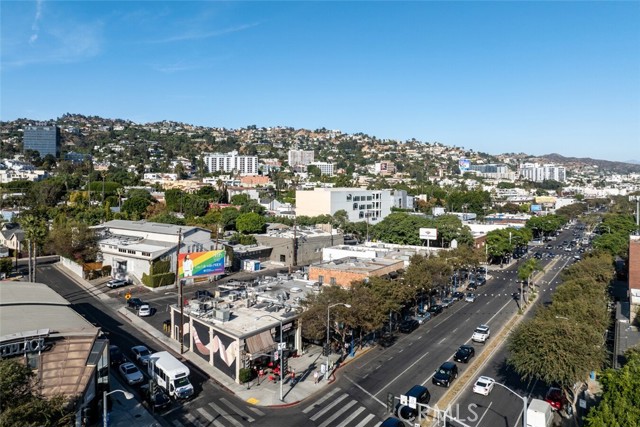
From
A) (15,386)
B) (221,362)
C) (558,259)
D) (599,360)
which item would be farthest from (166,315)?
(558,259)

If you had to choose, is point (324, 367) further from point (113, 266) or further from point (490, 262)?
point (490, 262)

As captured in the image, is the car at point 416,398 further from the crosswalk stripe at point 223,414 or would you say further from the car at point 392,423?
the crosswalk stripe at point 223,414

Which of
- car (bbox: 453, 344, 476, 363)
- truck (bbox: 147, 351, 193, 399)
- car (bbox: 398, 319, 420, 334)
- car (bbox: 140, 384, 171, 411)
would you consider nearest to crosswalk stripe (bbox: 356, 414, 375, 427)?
truck (bbox: 147, 351, 193, 399)

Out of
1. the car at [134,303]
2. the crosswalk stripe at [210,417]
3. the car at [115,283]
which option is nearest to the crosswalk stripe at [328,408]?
the crosswalk stripe at [210,417]

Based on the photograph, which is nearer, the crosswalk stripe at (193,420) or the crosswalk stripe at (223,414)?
the crosswalk stripe at (193,420)

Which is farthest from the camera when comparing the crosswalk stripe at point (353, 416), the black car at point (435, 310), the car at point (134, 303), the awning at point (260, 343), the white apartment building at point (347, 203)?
the white apartment building at point (347, 203)

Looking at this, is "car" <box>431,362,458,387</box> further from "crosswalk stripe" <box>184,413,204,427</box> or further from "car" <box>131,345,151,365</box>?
"car" <box>131,345,151,365</box>

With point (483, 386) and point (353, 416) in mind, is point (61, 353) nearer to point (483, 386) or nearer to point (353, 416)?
point (353, 416)

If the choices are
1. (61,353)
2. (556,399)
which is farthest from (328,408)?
(61,353)
